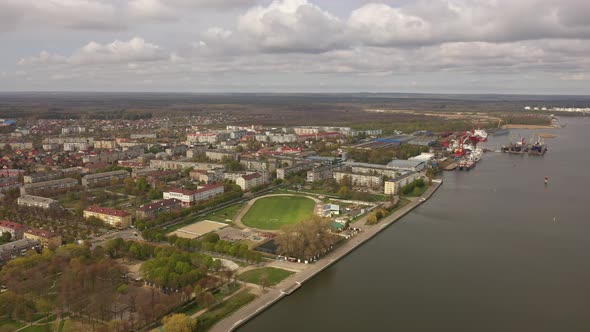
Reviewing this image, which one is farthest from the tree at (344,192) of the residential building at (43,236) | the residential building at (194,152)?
the residential building at (194,152)

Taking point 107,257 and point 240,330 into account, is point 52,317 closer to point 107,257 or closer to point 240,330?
point 107,257

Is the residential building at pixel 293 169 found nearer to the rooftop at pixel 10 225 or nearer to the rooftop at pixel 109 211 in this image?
the rooftop at pixel 109 211

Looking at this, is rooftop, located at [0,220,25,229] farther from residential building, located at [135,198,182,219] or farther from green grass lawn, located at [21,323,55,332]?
green grass lawn, located at [21,323,55,332]

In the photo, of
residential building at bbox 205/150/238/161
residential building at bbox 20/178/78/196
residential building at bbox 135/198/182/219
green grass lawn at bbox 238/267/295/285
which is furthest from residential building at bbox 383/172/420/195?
residential building at bbox 20/178/78/196

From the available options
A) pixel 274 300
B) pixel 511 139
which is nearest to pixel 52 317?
pixel 274 300

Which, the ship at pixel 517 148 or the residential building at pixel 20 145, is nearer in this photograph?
the residential building at pixel 20 145
